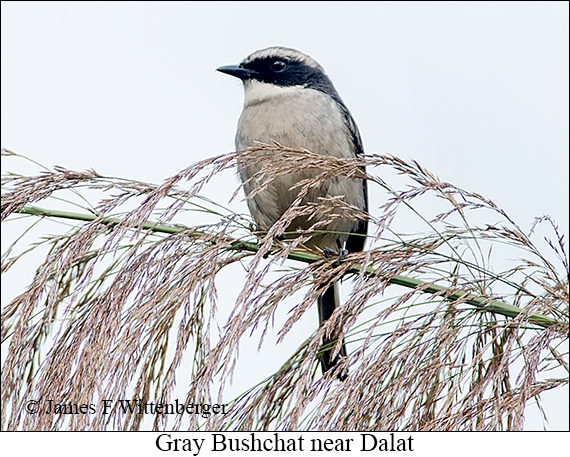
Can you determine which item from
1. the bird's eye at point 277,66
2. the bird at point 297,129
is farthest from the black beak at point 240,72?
the bird's eye at point 277,66

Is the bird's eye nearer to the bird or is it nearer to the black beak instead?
the bird

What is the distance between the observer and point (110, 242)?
2.04 m

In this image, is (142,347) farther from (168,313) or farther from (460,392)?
(460,392)

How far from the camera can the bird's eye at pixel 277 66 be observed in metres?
4.34

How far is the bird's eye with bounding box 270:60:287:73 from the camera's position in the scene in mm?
4340

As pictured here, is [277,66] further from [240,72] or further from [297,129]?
[297,129]

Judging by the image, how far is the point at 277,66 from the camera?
4.36m

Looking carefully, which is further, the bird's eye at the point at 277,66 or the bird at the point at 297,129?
the bird's eye at the point at 277,66

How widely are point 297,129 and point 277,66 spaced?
725 mm

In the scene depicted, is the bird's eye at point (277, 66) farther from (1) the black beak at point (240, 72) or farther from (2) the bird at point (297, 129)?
(1) the black beak at point (240, 72)

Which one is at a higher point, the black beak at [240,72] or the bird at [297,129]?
the black beak at [240,72]

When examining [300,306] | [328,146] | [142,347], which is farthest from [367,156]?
[328,146]

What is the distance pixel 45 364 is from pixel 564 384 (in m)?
1.26

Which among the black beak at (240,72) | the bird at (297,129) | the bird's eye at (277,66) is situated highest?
the bird's eye at (277,66)
